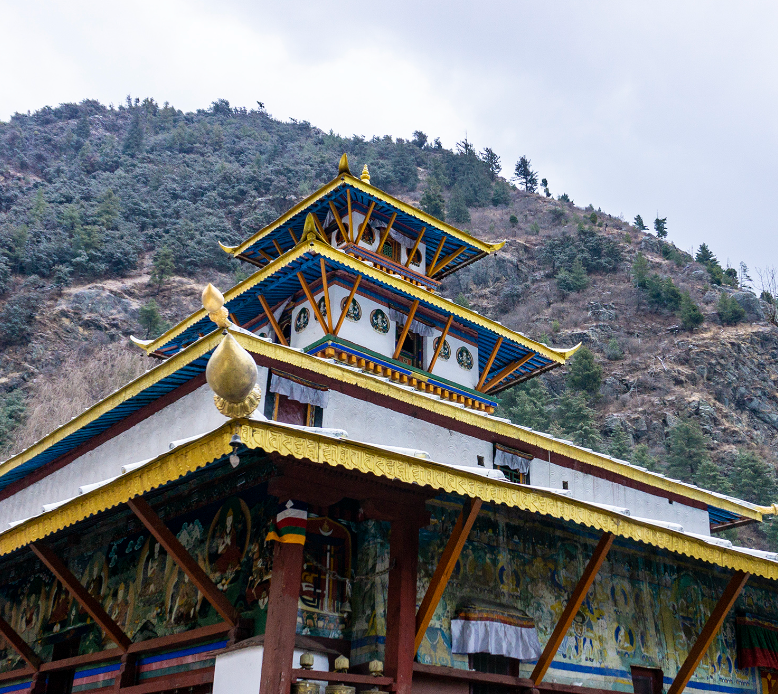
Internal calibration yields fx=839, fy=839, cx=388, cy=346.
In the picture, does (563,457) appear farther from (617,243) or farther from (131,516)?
(617,243)

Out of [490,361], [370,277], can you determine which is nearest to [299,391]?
[370,277]

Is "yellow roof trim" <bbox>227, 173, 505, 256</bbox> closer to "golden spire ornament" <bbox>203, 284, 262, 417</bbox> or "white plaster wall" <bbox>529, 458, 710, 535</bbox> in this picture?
"white plaster wall" <bbox>529, 458, 710, 535</bbox>

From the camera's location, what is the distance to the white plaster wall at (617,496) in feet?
55.6

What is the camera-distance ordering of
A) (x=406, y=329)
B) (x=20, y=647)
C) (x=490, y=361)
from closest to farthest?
1. (x=20, y=647)
2. (x=406, y=329)
3. (x=490, y=361)

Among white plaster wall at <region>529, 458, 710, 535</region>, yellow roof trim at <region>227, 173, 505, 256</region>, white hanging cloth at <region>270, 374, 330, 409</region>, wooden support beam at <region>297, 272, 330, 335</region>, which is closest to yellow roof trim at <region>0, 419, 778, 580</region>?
white hanging cloth at <region>270, 374, 330, 409</region>

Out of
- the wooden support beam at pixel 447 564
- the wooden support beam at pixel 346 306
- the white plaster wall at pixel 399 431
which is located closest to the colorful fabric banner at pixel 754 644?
the white plaster wall at pixel 399 431

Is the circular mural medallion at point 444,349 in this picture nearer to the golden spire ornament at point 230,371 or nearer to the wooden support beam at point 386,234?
the wooden support beam at point 386,234

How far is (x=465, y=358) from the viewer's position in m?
21.0

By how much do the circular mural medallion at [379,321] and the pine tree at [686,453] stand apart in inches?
1398

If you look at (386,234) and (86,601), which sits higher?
(386,234)

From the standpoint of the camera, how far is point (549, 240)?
84000 mm

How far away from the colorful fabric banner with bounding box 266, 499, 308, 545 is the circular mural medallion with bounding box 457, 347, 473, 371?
1177 cm

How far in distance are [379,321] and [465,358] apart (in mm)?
2892

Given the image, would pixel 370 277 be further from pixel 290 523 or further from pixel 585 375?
pixel 585 375
